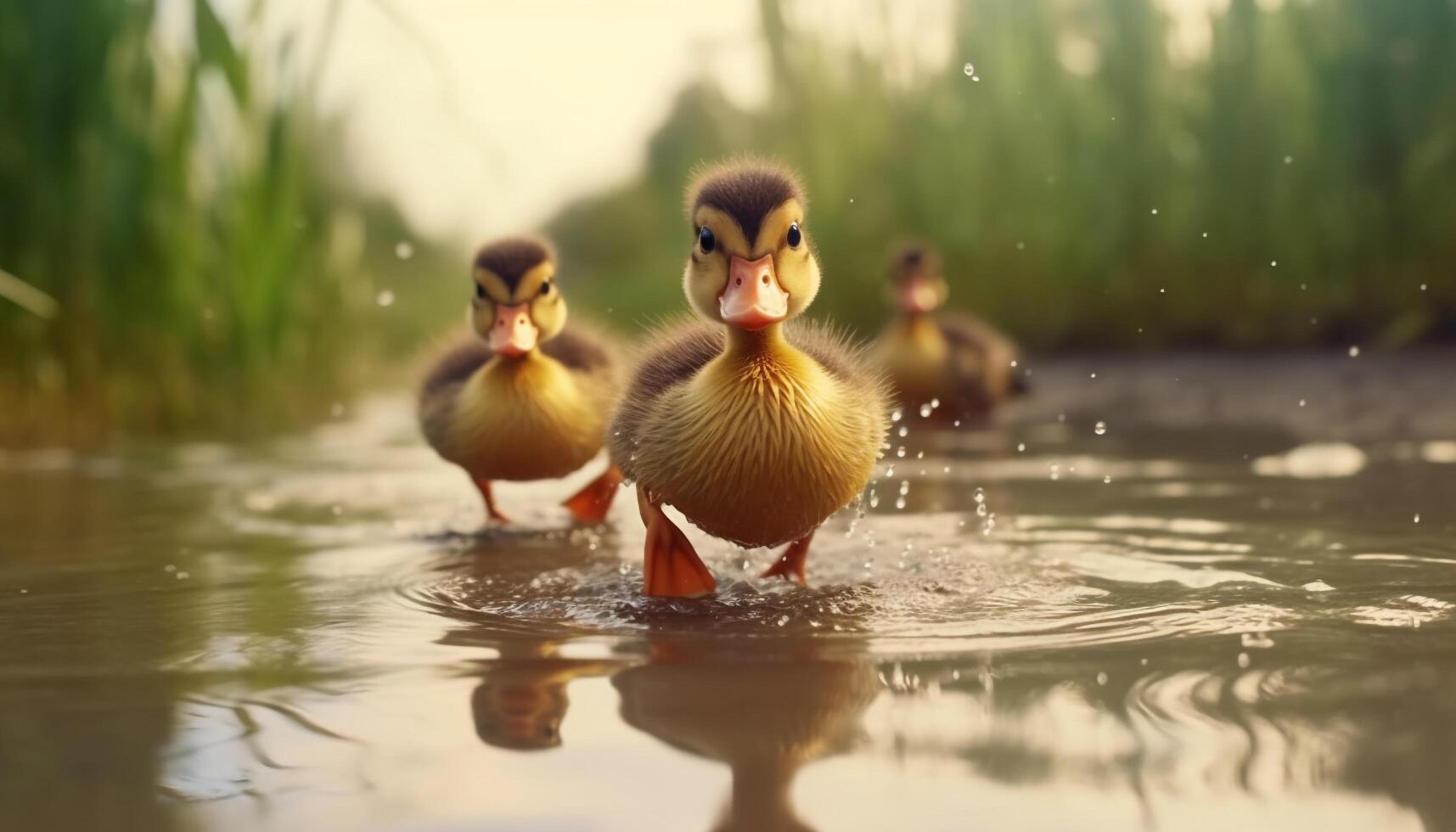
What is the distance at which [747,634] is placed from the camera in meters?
3.54

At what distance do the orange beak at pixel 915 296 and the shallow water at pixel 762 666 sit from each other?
9.95 feet

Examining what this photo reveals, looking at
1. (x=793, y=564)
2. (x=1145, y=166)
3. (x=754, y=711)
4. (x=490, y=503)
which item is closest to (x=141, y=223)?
(x=490, y=503)

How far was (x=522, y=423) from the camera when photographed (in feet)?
17.5

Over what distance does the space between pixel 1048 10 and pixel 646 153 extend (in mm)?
10357

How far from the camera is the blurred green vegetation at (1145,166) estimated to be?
9.18 m

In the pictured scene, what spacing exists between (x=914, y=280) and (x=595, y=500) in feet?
13.1

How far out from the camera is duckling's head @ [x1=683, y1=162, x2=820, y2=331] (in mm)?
3848

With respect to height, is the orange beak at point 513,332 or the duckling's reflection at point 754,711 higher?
the orange beak at point 513,332

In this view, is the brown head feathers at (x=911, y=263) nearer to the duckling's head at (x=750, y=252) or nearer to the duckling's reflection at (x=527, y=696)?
the duckling's head at (x=750, y=252)

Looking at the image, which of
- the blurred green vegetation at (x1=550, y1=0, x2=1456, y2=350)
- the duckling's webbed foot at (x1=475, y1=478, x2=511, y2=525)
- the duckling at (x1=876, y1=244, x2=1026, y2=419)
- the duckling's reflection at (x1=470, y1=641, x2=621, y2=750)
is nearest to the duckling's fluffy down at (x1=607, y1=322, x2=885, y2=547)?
the duckling's reflection at (x1=470, y1=641, x2=621, y2=750)

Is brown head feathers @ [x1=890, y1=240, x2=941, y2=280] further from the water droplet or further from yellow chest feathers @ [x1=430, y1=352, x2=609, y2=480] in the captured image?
the water droplet

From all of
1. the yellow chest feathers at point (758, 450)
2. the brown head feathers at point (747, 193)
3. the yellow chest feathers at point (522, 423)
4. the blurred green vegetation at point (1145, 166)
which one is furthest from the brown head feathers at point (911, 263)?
the yellow chest feathers at point (758, 450)

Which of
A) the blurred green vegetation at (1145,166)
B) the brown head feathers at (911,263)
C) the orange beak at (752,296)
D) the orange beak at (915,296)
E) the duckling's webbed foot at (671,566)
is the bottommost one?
the duckling's webbed foot at (671,566)

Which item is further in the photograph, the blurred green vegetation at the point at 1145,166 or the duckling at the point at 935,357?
the blurred green vegetation at the point at 1145,166
